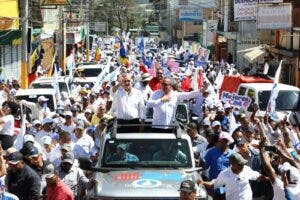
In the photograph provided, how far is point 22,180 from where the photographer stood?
907cm

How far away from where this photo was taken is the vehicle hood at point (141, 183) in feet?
29.6

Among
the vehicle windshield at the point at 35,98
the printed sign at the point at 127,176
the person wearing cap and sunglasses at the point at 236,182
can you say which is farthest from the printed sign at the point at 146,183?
the vehicle windshield at the point at 35,98

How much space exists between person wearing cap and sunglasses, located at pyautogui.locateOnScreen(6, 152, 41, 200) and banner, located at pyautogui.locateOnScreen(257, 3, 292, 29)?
24680 mm

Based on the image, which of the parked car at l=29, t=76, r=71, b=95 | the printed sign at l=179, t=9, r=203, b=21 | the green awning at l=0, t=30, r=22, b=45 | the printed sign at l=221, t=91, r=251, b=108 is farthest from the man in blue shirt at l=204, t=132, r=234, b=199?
the printed sign at l=179, t=9, r=203, b=21

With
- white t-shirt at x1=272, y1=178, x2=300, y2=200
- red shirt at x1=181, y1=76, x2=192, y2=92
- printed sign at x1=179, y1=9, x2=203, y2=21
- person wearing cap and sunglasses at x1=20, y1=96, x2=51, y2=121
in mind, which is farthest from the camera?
printed sign at x1=179, y1=9, x2=203, y2=21

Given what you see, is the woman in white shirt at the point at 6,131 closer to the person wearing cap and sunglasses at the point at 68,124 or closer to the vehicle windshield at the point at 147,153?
the person wearing cap and sunglasses at the point at 68,124

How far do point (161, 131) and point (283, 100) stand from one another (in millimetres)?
9976

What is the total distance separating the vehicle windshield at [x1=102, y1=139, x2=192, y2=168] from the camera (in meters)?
9.94

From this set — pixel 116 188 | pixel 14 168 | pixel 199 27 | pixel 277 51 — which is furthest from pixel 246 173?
pixel 199 27

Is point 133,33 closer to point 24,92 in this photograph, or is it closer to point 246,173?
point 24,92

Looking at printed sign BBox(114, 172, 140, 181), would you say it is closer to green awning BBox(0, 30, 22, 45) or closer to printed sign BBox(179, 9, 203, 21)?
green awning BBox(0, 30, 22, 45)

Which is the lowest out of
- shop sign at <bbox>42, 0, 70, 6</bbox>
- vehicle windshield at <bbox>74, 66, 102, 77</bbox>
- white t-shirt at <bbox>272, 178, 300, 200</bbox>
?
vehicle windshield at <bbox>74, 66, 102, 77</bbox>

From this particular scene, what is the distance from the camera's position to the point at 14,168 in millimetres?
9062

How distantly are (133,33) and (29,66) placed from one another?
95086 millimetres
